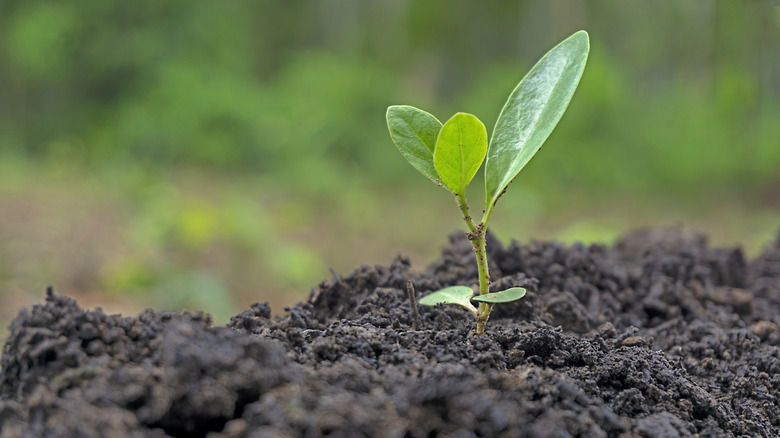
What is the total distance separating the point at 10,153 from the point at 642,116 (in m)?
7.29

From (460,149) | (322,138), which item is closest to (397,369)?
(460,149)

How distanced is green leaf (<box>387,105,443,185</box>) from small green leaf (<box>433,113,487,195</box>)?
0.16ft

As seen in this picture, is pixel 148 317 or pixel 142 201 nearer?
pixel 148 317

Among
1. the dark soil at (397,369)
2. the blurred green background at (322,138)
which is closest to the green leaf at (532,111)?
the dark soil at (397,369)

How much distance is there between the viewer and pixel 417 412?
57 centimetres

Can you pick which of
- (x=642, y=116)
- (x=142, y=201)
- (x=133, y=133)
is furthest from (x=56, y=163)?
(x=642, y=116)

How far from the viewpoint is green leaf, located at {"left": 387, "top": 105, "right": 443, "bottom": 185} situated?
0.87 m

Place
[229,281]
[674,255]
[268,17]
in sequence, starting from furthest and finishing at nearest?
[268,17]
[229,281]
[674,255]

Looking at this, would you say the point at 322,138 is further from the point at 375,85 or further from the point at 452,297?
the point at 452,297

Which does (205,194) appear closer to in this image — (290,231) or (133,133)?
(290,231)

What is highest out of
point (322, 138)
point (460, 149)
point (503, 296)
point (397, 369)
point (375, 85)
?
point (375, 85)

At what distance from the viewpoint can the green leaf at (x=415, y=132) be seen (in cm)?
87

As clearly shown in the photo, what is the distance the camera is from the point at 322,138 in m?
6.63

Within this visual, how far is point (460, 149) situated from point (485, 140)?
0.10 feet
